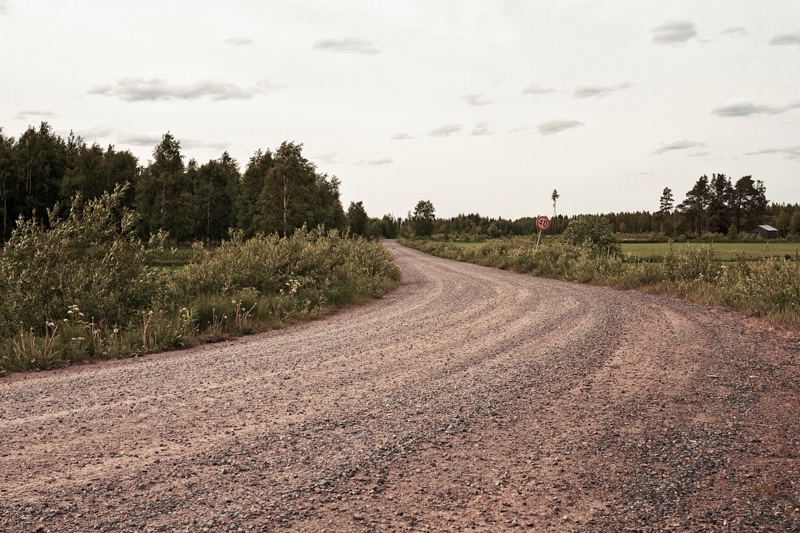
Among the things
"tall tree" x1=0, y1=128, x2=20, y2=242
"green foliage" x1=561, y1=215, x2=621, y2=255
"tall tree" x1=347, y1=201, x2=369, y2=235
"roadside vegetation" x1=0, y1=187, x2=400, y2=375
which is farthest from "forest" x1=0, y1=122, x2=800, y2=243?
"tall tree" x1=347, y1=201, x2=369, y2=235

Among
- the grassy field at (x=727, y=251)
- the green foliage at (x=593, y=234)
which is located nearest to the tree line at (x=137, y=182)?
the grassy field at (x=727, y=251)

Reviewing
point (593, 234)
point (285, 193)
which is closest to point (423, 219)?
point (285, 193)

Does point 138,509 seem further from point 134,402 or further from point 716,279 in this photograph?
point 716,279

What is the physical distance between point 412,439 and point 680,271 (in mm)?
16069

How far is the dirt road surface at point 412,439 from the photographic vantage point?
3.78 m

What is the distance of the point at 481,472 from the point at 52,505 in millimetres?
2980

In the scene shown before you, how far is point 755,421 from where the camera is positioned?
5.72 m

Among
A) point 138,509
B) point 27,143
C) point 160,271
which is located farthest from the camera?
point 27,143

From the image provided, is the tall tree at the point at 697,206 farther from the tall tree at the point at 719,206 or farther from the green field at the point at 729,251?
the green field at the point at 729,251

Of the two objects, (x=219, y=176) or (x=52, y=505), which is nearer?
(x=52, y=505)

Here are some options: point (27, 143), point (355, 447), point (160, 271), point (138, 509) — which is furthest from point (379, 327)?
point (27, 143)

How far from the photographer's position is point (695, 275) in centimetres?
1817

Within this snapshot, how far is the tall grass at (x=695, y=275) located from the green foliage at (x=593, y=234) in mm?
1362

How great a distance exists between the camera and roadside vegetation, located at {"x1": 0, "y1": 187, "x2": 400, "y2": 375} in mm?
9172
